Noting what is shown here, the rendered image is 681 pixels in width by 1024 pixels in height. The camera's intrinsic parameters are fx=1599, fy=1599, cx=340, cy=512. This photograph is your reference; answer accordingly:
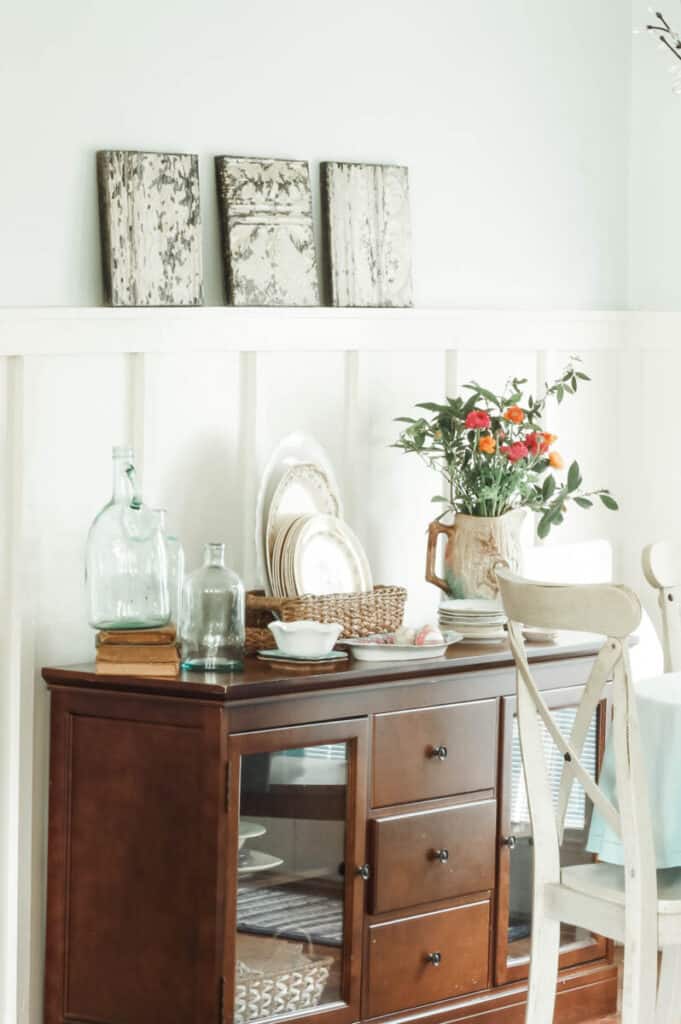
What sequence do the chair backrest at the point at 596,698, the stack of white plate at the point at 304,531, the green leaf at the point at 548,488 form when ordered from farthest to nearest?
1. the green leaf at the point at 548,488
2. the stack of white plate at the point at 304,531
3. the chair backrest at the point at 596,698

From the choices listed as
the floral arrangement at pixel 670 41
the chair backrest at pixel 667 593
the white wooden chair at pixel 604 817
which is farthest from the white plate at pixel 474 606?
the floral arrangement at pixel 670 41

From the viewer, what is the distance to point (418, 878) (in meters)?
3.24

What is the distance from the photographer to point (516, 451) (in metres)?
3.52

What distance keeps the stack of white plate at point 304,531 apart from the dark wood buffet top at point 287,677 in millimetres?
244

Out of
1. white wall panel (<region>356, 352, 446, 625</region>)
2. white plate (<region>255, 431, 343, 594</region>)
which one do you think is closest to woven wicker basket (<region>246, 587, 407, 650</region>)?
white plate (<region>255, 431, 343, 594</region>)

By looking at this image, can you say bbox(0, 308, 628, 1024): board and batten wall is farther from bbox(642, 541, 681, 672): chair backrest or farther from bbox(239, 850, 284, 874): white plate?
bbox(642, 541, 681, 672): chair backrest

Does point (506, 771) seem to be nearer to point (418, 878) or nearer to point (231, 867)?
point (418, 878)

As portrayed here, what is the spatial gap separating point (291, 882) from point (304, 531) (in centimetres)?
75

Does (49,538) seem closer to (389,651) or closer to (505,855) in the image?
(389,651)

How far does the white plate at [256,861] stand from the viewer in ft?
9.73

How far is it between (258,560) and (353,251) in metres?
0.76

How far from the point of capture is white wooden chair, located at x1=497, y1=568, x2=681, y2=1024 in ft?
8.79

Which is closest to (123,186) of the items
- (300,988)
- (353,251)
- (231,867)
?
(353,251)

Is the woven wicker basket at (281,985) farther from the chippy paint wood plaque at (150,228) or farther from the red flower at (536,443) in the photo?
the chippy paint wood plaque at (150,228)
